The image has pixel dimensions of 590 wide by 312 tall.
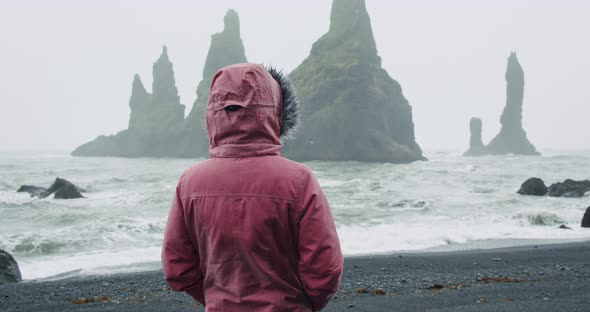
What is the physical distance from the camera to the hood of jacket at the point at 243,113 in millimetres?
2199

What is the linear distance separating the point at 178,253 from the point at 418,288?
5.47m

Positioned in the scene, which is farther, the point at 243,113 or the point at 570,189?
the point at 570,189

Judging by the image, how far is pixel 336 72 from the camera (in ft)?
295

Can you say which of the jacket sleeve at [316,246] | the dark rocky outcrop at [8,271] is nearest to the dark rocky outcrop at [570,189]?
the dark rocky outcrop at [8,271]

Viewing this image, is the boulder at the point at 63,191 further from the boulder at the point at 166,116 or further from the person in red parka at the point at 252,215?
the boulder at the point at 166,116

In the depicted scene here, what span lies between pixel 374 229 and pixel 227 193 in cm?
1266

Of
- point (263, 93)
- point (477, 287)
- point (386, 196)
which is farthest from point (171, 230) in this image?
point (386, 196)

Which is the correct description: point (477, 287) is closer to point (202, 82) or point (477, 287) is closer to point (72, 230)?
point (72, 230)

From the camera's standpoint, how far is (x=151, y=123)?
397 feet

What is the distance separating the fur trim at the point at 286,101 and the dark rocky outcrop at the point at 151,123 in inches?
4484

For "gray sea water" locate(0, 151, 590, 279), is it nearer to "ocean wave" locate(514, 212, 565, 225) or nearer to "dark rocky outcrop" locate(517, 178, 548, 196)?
"ocean wave" locate(514, 212, 565, 225)

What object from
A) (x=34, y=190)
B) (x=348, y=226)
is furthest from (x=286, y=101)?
(x=34, y=190)

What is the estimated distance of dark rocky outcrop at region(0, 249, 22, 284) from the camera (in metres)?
8.56

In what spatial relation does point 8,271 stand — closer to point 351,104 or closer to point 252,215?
point 252,215
